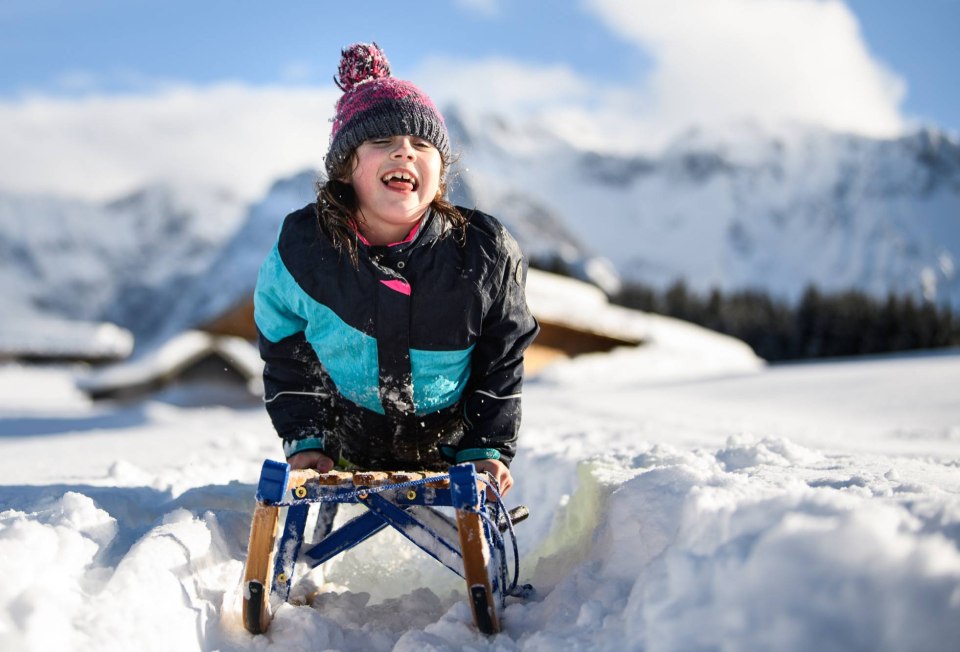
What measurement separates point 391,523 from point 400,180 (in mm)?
1063

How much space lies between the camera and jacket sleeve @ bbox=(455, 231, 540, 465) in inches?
92.7

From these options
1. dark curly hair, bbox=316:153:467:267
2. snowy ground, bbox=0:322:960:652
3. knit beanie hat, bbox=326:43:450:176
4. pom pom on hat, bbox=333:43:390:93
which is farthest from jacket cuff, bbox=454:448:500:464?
pom pom on hat, bbox=333:43:390:93

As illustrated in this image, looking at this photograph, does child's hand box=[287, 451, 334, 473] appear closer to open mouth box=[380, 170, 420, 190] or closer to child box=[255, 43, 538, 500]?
child box=[255, 43, 538, 500]

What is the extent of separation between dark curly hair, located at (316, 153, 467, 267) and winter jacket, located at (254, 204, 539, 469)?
0.03 meters

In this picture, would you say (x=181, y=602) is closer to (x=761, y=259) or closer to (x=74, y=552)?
(x=74, y=552)

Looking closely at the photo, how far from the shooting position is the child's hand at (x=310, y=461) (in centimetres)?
231

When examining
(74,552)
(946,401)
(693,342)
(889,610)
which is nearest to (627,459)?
(889,610)

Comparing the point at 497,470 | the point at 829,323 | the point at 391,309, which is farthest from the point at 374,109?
the point at 829,323

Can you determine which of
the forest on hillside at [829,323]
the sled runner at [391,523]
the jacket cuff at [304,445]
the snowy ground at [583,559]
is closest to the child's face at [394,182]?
the jacket cuff at [304,445]

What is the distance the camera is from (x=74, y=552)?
72.2 inches

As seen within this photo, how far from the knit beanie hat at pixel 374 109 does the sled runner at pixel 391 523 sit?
109 centimetres

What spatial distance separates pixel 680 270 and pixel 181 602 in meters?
195

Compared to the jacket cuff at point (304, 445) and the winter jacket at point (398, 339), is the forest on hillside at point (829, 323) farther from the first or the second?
the jacket cuff at point (304, 445)

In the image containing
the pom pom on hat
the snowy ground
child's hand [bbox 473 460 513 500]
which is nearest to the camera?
the snowy ground
